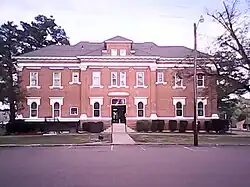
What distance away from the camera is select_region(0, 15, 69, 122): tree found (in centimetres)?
5534

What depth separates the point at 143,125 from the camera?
55594mm

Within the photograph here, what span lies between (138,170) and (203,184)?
13.3ft

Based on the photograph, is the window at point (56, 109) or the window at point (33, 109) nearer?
the window at point (33, 109)

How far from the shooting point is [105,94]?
6000 centimetres

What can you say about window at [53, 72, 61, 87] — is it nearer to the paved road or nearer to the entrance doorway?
the entrance doorway

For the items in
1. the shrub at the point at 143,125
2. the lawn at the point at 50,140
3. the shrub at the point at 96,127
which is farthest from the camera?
the shrub at the point at 143,125

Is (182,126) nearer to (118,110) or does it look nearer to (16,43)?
(118,110)

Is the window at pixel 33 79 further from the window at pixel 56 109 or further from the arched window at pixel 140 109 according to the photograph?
the arched window at pixel 140 109

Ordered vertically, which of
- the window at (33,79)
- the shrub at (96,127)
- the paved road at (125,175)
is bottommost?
the paved road at (125,175)

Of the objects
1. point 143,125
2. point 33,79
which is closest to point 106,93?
point 143,125

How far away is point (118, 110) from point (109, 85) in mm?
3578

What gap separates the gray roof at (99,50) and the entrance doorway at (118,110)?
21.1 feet

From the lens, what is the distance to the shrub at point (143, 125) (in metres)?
55.6

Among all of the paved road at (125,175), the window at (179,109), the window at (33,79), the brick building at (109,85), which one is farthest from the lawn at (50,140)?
the window at (179,109)
